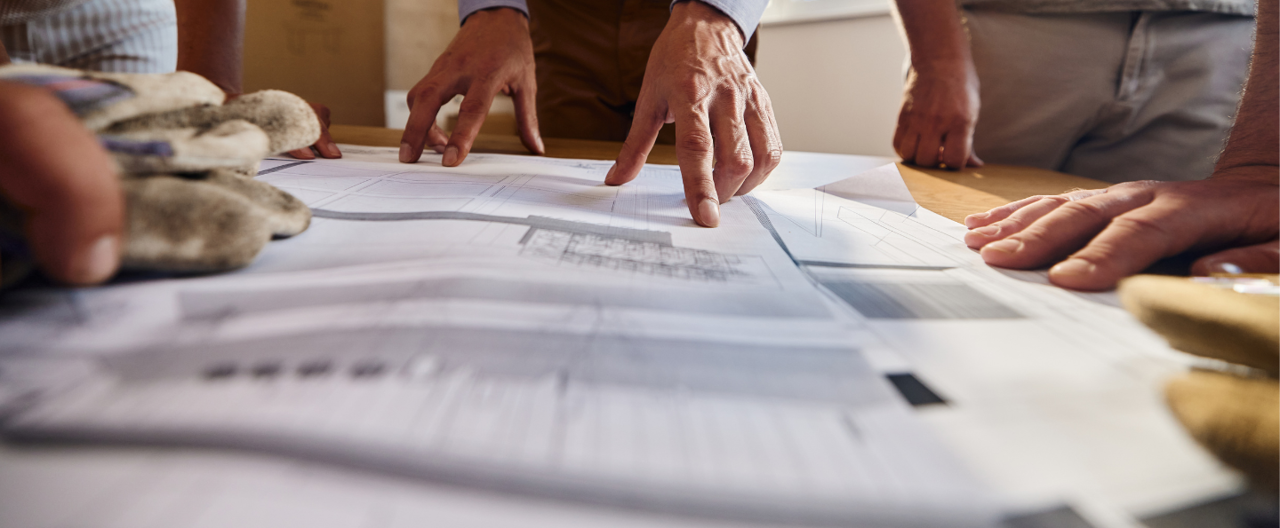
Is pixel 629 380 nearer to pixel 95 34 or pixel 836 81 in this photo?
pixel 95 34

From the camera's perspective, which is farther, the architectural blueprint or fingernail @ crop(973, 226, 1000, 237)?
fingernail @ crop(973, 226, 1000, 237)

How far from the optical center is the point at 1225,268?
12.1 inches

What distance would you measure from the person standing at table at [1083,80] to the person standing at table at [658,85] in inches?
13.3

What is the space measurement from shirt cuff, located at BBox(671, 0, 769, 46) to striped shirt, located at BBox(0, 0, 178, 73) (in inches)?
20.3

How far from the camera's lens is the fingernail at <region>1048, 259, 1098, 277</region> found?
1.00 ft

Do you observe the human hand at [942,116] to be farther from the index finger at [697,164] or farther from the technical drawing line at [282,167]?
the technical drawing line at [282,167]

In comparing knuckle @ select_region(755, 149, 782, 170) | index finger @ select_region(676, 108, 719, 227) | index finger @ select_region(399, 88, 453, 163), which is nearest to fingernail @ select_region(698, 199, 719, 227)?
index finger @ select_region(676, 108, 719, 227)

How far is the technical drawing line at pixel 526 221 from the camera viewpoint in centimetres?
34

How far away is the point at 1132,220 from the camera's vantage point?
0.34m

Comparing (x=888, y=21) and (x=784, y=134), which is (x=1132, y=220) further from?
(x=784, y=134)

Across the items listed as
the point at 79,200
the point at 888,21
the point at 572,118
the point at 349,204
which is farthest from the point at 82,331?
the point at 888,21

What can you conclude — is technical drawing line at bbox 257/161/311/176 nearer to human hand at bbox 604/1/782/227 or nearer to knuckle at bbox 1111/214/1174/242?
human hand at bbox 604/1/782/227

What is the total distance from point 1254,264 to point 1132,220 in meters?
0.07

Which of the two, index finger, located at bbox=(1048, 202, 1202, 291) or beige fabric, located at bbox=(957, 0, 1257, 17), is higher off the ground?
beige fabric, located at bbox=(957, 0, 1257, 17)
